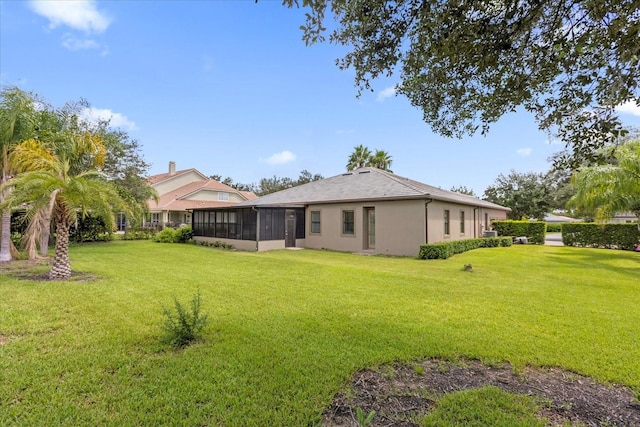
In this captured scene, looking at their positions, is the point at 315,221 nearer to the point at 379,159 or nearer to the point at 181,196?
the point at 379,159

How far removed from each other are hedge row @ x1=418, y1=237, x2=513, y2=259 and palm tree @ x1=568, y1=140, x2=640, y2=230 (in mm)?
4716

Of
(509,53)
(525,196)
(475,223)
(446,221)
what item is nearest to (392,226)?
(446,221)

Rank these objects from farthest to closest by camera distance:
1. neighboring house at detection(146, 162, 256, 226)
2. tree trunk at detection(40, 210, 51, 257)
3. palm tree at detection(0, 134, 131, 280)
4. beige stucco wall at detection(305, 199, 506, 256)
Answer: neighboring house at detection(146, 162, 256, 226), beige stucco wall at detection(305, 199, 506, 256), tree trunk at detection(40, 210, 51, 257), palm tree at detection(0, 134, 131, 280)

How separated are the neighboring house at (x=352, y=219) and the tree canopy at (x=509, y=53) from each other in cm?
1078

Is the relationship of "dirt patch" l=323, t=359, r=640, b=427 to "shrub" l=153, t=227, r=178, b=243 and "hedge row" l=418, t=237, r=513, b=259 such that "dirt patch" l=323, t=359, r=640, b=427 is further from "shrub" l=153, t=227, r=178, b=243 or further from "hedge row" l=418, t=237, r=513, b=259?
"shrub" l=153, t=227, r=178, b=243

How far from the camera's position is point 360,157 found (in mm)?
33594

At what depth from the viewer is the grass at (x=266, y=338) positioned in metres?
3.06

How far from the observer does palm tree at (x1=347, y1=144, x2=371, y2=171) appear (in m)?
33.5

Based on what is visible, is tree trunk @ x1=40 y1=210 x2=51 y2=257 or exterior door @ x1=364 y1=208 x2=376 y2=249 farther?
exterior door @ x1=364 y1=208 x2=376 y2=249

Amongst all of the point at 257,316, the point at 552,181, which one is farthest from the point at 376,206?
the point at 552,181

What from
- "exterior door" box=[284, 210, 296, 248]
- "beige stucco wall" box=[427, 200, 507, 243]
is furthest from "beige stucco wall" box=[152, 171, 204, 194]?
"beige stucco wall" box=[427, 200, 507, 243]

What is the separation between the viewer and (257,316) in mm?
5684

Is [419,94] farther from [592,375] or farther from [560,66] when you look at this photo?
[592,375]

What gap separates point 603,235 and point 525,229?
15.4 feet
